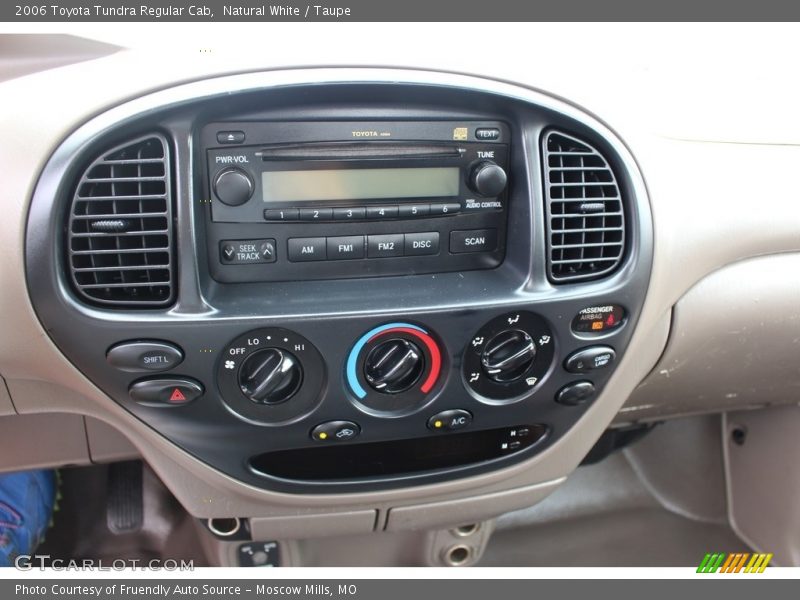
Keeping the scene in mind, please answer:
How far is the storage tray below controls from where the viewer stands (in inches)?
38.8

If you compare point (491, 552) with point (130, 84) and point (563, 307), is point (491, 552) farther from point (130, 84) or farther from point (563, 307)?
point (130, 84)

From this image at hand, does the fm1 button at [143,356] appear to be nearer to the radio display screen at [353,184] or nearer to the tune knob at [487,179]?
the radio display screen at [353,184]

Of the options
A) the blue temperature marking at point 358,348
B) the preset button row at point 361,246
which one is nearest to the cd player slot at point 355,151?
the preset button row at point 361,246

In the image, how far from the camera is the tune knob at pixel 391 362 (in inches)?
35.7

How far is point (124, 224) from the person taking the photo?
2.60ft

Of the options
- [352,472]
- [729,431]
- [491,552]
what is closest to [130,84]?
[352,472]

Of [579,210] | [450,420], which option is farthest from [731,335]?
[450,420]

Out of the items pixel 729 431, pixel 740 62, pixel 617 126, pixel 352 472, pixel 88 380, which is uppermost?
pixel 740 62

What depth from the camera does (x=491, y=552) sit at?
1.67 m

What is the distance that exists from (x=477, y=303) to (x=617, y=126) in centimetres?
33

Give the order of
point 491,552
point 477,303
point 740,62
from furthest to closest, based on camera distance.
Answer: point 491,552, point 740,62, point 477,303

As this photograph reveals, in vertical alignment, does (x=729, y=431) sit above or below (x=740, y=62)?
below

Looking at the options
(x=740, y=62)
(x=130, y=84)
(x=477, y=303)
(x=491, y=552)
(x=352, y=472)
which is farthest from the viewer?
(x=491, y=552)

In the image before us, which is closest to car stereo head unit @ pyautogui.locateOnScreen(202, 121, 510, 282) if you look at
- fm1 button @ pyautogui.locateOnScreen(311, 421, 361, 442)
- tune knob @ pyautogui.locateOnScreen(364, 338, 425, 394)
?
tune knob @ pyautogui.locateOnScreen(364, 338, 425, 394)
